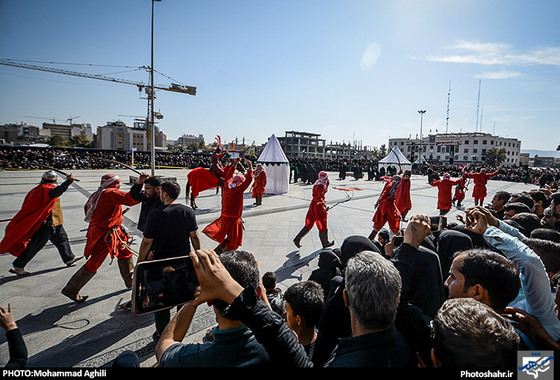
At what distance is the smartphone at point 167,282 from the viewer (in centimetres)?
138

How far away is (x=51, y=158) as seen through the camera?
98.6 ft

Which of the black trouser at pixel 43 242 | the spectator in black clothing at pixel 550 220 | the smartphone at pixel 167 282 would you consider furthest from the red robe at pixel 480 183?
the black trouser at pixel 43 242

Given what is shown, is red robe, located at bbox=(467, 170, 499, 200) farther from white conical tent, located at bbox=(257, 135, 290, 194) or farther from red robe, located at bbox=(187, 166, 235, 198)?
red robe, located at bbox=(187, 166, 235, 198)

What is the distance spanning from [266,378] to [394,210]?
5.66 m

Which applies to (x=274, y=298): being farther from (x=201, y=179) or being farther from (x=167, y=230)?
(x=201, y=179)

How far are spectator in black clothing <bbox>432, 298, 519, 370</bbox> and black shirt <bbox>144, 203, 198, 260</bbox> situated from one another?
8.80 ft

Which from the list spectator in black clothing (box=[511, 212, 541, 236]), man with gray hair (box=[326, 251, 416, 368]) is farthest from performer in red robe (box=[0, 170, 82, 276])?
spectator in black clothing (box=[511, 212, 541, 236])

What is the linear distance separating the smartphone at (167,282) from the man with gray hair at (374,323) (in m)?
0.79

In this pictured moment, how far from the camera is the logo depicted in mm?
1131

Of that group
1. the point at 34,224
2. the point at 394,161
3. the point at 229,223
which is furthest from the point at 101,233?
the point at 394,161

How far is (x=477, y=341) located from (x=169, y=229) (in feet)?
9.26

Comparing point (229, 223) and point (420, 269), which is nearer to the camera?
point (420, 269)

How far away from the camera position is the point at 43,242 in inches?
176

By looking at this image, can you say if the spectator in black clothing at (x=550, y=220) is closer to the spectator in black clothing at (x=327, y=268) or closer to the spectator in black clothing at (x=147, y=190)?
the spectator in black clothing at (x=327, y=268)
